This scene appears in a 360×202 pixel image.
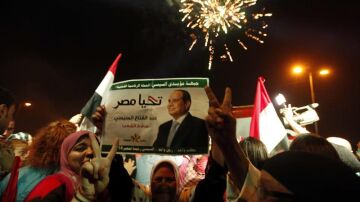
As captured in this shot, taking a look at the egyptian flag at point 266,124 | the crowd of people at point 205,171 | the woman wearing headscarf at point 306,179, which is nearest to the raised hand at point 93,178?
the crowd of people at point 205,171

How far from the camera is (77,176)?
3.28 m

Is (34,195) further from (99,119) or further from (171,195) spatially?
(171,195)

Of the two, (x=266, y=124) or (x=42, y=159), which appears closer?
(x=42, y=159)

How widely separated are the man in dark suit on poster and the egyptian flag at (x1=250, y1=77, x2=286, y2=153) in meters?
2.54

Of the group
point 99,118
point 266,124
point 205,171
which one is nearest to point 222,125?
point 205,171

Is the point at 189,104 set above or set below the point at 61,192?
above

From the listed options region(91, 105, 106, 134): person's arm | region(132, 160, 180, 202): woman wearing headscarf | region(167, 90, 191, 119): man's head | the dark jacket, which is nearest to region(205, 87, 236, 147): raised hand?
the dark jacket

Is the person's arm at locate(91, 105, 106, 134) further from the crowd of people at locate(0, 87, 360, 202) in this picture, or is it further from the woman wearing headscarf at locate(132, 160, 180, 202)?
the woman wearing headscarf at locate(132, 160, 180, 202)

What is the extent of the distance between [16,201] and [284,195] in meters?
2.86

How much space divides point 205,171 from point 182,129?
417mm

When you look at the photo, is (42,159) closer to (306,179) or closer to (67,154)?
(67,154)

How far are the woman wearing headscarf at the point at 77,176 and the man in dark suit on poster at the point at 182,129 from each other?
0.47m

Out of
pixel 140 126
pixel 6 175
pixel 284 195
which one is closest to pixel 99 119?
pixel 140 126

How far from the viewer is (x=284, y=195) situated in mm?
1490
